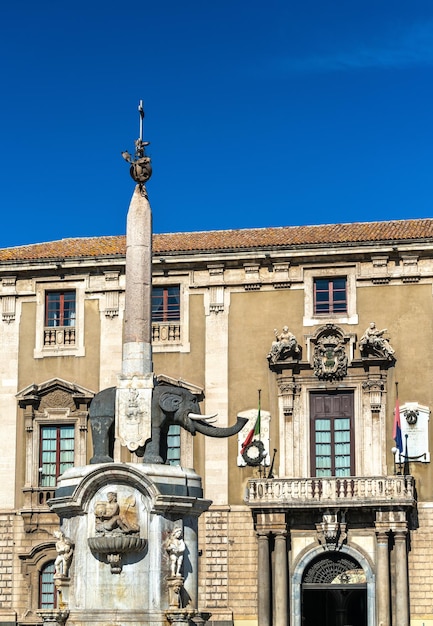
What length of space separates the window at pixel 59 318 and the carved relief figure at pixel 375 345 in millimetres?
8346

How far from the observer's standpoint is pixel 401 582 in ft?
116

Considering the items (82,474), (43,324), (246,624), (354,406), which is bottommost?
(246,624)

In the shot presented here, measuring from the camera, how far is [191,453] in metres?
37.7

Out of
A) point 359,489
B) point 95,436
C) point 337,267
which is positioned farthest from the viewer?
point 337,267

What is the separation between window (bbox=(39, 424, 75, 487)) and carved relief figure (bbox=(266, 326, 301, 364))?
6.03 metres

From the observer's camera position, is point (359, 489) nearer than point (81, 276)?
Yes

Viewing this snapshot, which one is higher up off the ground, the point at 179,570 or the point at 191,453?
the point at 191,453

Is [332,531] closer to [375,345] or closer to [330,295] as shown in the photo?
[375,345]

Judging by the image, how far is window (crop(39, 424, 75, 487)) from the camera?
3841 centimetres

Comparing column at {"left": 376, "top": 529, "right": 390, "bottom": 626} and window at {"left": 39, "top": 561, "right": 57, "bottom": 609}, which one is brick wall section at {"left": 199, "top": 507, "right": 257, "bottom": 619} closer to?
column at {"left": 376, "top": 529, "right": 390, "bottom": 626}

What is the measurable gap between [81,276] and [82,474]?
17.8 meters

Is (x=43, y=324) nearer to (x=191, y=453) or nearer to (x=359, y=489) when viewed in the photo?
(x=191, y=453)

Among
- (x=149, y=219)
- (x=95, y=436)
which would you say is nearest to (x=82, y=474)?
(x=95, y=436)

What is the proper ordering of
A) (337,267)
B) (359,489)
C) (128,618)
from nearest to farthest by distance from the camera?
(128,618) → (359,489) → (337,267)
